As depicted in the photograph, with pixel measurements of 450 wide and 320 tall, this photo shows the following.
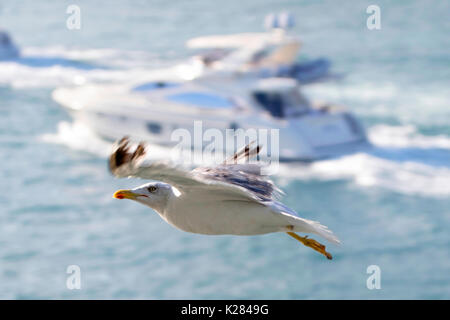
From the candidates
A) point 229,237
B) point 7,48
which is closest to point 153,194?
point 229,237

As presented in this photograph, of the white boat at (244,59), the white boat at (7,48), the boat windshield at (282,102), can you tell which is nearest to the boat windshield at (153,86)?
the white boat at (244,59)

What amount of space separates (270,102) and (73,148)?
1376 cm

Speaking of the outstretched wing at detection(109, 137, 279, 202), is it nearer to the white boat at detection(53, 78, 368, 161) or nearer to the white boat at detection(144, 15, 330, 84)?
the white boat at detection(53, 78, 368, 161)

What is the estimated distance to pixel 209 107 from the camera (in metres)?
33.7

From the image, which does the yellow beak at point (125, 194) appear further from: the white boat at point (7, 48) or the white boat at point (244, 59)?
the white boat at point (7, 48)

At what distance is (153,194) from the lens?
5547mm

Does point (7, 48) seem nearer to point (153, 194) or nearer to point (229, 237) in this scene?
point (229, 237)

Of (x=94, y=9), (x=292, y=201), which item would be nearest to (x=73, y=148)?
(x=292, y=201)

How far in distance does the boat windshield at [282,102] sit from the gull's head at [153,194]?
28.5 metres

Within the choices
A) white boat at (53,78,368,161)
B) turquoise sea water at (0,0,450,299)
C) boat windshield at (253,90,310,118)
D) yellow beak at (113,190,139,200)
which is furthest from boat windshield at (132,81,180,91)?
yellow beak at (113,190,139,200)

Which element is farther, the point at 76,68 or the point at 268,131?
the point at 76,68

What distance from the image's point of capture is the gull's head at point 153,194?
17.9ft

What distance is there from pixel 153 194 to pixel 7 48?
5588cm
